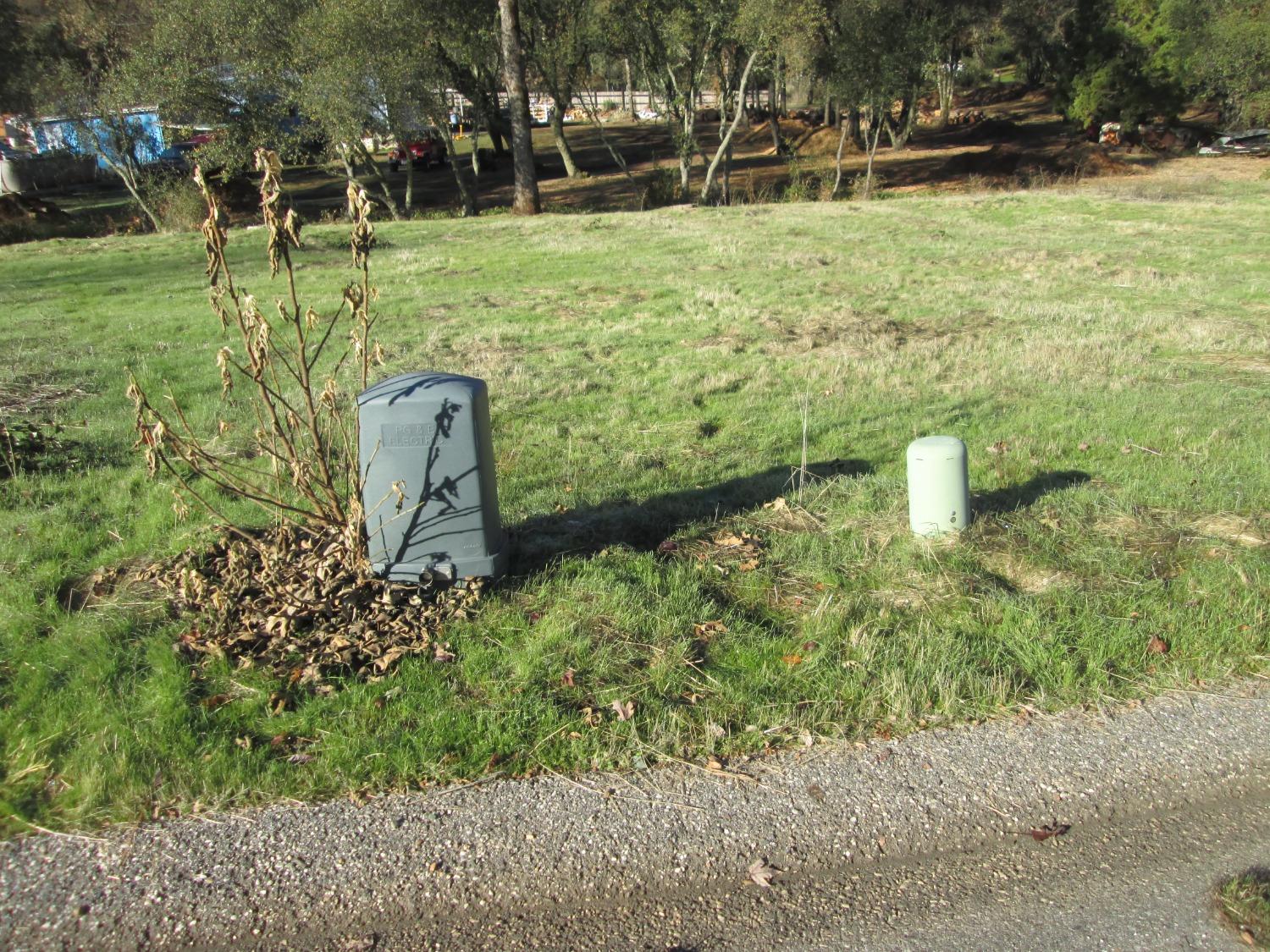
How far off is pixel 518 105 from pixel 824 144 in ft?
66.4

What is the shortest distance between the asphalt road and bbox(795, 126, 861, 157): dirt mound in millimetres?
39088

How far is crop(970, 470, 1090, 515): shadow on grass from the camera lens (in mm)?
5840

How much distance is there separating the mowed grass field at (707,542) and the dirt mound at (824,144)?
97.6 feet

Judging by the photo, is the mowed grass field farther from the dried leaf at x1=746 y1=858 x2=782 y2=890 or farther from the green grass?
the green grass

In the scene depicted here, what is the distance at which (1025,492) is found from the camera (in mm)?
6090

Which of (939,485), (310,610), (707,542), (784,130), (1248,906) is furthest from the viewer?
(784,130)

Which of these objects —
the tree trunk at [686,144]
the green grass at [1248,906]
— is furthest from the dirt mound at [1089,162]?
the green grass at [1248,906]

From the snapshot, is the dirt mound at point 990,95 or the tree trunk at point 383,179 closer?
the tree trunk at point 383,179

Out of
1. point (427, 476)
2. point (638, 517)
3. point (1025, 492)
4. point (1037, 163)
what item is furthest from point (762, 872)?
point (1037, 163)

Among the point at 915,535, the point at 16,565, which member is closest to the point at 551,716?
the point at 915,535

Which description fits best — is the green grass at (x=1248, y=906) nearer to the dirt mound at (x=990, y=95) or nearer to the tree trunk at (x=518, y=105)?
the tree trunk at (x=518, y=105)

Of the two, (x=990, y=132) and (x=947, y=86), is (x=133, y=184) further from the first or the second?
(x=947, y=86)

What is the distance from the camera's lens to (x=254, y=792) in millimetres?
3400

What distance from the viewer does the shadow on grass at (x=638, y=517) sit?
5242 millimetres
